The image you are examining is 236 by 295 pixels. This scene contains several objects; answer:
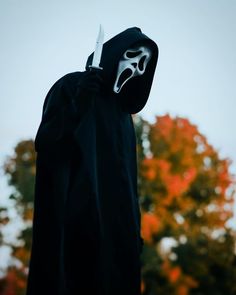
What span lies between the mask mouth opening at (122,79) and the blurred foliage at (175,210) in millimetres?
15341

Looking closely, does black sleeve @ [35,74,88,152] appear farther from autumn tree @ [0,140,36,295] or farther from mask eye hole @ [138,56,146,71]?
autumn tree @ [0,140,36,295]

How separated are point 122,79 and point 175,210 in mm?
18515

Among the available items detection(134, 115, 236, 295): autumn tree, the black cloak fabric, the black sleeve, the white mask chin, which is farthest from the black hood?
detection(134, 115, 236, 295): autumn tree

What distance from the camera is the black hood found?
2.96 metres

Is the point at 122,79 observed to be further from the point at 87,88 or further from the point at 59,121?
the point at 59,121

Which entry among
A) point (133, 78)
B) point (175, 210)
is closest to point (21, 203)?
point (175, 210)

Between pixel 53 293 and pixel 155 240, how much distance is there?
1803 centimetres

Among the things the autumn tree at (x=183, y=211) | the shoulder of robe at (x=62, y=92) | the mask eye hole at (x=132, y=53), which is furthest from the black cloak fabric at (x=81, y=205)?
the autumn tree at (x=183, y=211)

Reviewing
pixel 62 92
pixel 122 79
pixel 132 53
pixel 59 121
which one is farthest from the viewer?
pixel 132 53

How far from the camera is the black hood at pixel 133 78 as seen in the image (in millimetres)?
2959

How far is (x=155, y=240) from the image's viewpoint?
19.7 m

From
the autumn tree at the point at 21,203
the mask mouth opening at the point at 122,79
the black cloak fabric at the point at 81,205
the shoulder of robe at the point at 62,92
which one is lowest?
the black cloak fabric at the point at 81,205

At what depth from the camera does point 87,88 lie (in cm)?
244

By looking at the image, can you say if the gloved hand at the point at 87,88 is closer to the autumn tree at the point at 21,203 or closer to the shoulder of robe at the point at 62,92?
the shoulder of robe at the point at 62,92
